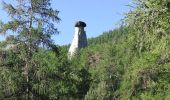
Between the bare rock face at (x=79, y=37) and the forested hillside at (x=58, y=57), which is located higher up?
the bare rock face at (x=79, y=37)

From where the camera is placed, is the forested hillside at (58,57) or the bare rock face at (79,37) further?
the bare rock face at (79,37)

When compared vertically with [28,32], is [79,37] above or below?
above

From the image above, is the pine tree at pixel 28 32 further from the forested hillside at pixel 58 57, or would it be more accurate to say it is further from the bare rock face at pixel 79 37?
the bare rock face at pixel 79 37

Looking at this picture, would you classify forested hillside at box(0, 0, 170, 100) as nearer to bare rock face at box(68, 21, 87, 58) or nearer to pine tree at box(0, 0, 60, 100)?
pine tree at box(0, 0, 60, 100)

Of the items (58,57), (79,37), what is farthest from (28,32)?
(79,37)

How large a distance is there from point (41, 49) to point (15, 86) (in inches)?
77.6

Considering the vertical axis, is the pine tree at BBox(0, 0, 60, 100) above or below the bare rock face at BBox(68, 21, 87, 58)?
below

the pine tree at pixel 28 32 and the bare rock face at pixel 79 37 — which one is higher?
the bare rock face at pixel 79 37

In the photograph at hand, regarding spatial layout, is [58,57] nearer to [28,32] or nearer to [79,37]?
[28,32]

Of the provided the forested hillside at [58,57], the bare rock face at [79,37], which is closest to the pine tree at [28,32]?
the forested hillside at [58,57]

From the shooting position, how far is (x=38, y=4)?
25203 mm

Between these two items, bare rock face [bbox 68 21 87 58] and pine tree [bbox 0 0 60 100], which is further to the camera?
bare rock face [bbox 68 21 87 58]

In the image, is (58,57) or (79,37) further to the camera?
(79,37)

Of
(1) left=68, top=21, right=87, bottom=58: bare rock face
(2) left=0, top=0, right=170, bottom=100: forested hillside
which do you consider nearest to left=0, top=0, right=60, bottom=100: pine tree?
(2) left=0, top=0, right=170, bottom=100: forested hillside
